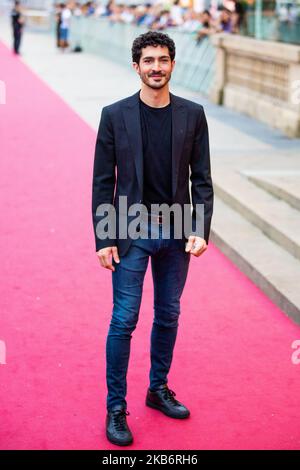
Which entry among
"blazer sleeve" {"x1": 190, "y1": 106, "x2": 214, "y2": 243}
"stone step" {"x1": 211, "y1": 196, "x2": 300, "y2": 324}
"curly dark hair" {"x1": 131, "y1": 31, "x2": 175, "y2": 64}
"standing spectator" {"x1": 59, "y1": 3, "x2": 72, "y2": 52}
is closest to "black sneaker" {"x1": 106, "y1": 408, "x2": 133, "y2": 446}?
"blazer sleeve" {"x1": 190, "y1": 106, "x2": 214, "y2": 243}

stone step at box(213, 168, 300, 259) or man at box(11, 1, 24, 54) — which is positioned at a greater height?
stone step at box(213, 168, 300, 259)

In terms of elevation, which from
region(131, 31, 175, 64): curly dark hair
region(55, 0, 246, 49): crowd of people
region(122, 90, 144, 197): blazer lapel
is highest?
region(131, 31, 175, 64): curly dark hair

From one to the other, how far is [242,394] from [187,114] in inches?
71.0

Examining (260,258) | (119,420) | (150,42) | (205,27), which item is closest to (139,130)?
(150,42)

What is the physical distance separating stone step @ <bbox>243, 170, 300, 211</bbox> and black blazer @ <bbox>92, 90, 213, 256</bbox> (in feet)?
16.0

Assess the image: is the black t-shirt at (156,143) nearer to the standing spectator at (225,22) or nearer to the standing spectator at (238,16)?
the standing spectator at (238,16)

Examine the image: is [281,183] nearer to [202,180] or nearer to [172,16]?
[202,180]

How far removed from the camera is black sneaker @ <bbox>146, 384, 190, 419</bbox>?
16.9 feet

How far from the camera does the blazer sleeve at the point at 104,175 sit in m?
4.72

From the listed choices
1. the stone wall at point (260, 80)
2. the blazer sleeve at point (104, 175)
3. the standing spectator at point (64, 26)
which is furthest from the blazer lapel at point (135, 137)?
the standing spectator at point (64, 26)

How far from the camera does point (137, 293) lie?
477 centimetres

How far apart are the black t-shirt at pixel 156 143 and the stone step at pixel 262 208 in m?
3.67

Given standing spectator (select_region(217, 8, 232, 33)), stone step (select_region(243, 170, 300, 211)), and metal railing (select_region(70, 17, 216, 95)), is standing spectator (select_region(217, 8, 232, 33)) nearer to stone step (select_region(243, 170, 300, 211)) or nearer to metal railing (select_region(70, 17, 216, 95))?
metal railing (select_region(70, 17, 216, 95))
